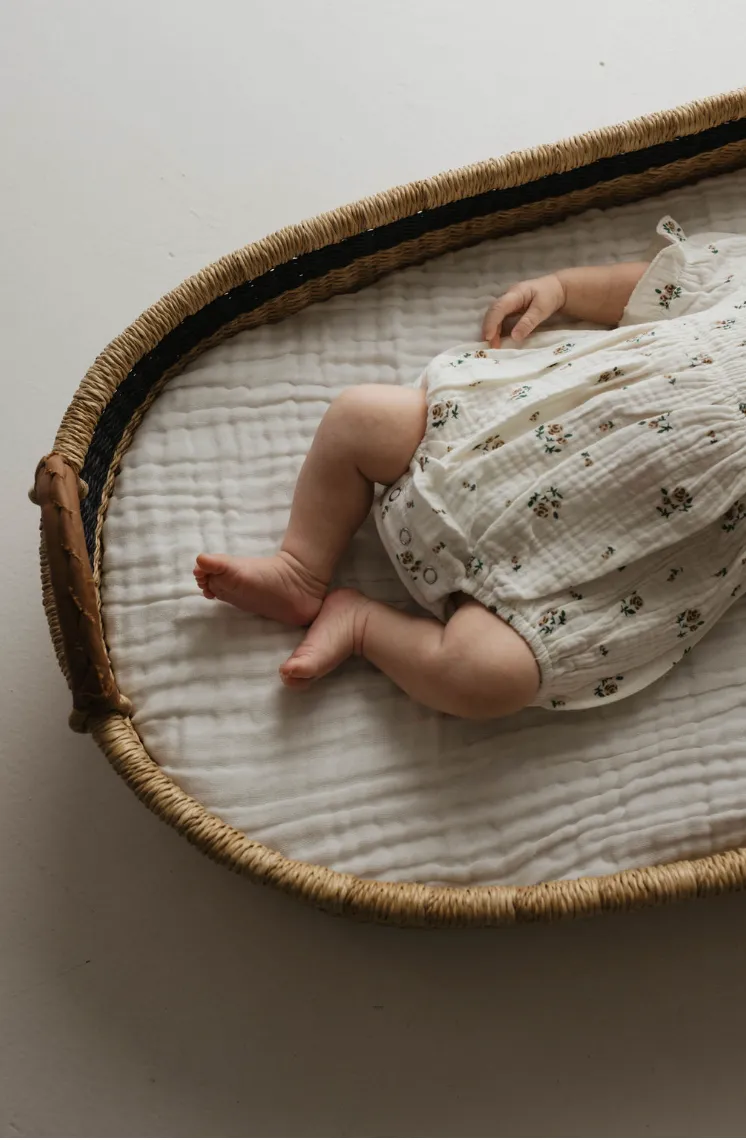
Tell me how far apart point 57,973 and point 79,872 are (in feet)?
0.35

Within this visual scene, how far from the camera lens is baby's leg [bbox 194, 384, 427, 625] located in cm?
109

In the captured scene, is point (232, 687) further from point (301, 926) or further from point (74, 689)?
point (301, 926)

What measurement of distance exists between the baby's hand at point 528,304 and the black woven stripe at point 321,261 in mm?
126

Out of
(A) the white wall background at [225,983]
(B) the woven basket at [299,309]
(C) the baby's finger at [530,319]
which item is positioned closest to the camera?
(B) the woven basket at [299,309]

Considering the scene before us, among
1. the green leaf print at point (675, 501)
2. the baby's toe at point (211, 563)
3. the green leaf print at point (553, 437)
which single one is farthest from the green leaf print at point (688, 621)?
the baby's toe at point (211, 563)

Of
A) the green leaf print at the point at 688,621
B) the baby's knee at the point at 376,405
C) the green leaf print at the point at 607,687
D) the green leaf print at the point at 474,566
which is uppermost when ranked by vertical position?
the baby's knee at the point at 376,405

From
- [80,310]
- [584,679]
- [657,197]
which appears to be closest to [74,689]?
[584,679]

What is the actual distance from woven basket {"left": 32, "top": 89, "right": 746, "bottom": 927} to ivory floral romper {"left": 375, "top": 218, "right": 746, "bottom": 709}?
8.4 inches

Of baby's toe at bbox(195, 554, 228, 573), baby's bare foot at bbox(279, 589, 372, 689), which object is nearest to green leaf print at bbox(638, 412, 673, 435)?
baby's bare foot at bbox(279, 589, 372, 689)

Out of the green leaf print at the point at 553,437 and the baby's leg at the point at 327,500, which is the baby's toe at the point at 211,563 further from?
the green leaf print at the point at 553,437

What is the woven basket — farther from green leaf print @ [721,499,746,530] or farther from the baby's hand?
green leaf print @ [721,499,746,530]

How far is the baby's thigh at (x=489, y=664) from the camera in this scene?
1020mm

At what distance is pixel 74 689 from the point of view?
1.01 metres

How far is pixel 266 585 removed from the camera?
1.09 m
